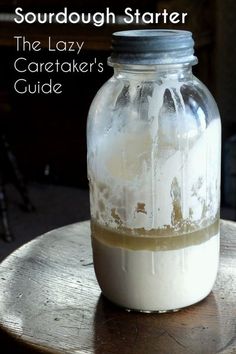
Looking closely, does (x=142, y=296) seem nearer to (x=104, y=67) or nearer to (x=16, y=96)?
(x=104, y=67)

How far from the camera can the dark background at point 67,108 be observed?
6.92ft

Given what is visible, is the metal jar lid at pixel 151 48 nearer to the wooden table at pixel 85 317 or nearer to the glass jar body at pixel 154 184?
the glass jar body at pixel 154 184

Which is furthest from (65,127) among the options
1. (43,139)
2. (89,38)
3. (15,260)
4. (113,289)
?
(113,289)

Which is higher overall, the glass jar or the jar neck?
the jar neck

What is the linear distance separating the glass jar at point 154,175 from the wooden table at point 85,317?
0.03 metres

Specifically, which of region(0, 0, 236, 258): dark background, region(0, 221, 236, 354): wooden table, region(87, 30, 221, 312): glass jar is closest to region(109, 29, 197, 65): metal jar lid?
region(87, 30, 221, 312): glass jar

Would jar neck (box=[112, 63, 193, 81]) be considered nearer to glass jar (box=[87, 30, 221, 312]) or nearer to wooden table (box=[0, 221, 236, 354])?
glass jar (box=[87, 30, 221, 312])

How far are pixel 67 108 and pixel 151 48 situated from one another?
6.00ft

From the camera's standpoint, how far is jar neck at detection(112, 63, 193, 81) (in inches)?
26.5

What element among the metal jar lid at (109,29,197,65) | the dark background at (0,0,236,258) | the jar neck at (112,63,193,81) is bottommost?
the dark background at (0,0,236,258)

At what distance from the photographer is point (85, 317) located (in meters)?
0.75

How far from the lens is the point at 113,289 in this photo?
749 mm

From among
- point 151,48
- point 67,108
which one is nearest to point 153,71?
point 151,48

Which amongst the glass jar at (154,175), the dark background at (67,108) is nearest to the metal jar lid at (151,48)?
the glass jar at (154,175)
